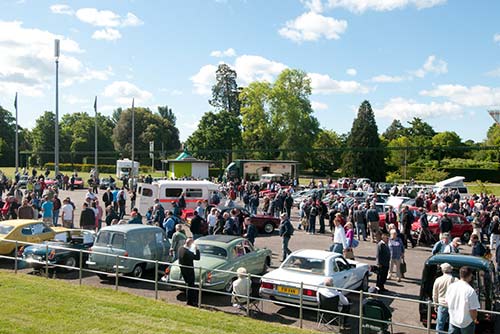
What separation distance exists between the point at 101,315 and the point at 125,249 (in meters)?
3.76

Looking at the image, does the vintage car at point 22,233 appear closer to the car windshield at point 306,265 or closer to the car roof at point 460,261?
the car windshield at point 306,265

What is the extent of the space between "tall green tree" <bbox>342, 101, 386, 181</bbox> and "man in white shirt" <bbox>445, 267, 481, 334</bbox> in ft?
212

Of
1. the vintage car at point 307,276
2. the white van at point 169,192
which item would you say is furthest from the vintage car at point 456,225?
the white van at point 169,192

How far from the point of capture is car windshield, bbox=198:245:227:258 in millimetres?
13324

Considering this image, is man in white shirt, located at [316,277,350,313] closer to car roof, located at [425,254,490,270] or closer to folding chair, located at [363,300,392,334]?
folding chair, located at [363,300,392,334]

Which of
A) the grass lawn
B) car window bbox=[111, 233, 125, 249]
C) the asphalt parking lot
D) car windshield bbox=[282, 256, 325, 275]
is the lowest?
the asphalt parking lot

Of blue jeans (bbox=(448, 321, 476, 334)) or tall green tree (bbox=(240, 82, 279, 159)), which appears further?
tall green tree (bbox=(240, 82, 279, 159))

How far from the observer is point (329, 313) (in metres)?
10.2

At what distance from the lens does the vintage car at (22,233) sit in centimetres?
1584

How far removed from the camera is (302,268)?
1224 centimetres

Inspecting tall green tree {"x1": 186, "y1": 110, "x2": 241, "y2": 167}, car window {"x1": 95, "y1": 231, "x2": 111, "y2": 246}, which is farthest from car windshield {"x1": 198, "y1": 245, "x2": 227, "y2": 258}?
tall green tree {"x1": 186, "y1": 110, "x2": 241, "y2": 167}

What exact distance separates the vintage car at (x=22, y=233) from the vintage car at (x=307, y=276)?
27.7 feet

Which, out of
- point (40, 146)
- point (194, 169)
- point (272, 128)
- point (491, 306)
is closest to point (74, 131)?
point (40, 146)

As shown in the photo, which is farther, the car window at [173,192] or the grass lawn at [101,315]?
the car window at [173,192]
